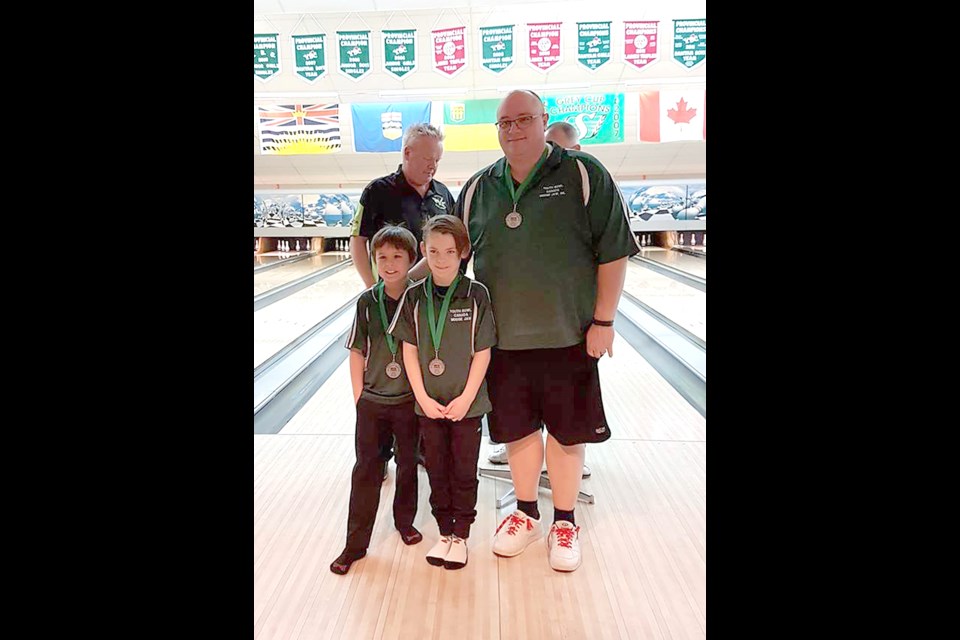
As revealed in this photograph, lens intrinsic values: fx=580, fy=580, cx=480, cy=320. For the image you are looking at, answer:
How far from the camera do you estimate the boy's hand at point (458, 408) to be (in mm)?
1785

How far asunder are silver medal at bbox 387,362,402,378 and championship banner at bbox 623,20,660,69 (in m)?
4.73

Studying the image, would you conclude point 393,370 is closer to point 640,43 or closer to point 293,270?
point 640,43

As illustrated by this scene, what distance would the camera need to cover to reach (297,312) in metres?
6.43

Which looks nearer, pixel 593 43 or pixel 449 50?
pixel 593 43

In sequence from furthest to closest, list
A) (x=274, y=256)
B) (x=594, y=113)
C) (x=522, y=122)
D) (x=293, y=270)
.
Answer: (x=274, y=256) → (x=293, y=270) → (x=594, y=113) → (x=522, y=122)

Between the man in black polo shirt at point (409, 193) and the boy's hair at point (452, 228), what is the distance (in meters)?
0.44

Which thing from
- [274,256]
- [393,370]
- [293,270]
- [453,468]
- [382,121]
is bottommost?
[453,468]

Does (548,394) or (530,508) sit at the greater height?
(548,394)

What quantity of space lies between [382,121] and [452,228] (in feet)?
20.5

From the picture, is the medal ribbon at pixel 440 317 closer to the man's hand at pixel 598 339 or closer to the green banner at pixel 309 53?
the man's hand at pixel 598 339

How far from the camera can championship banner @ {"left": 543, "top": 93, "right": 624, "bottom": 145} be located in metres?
7.04

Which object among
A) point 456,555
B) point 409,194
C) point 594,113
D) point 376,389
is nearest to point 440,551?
point 456,555
